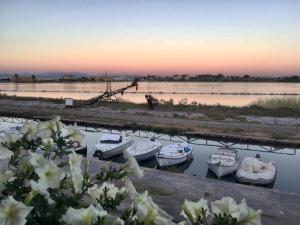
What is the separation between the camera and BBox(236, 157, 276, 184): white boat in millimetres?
14359

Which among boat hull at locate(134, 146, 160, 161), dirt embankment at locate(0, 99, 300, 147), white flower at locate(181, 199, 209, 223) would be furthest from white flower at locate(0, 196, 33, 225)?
dirt embankment at locate(0, 99, 300, 147)

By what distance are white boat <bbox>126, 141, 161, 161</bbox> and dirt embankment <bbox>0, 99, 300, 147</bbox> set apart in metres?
5.37

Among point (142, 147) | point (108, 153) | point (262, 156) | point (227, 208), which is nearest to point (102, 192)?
point (227, 208)

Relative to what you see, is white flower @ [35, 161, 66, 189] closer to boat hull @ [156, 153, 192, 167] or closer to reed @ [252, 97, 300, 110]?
boat hull @ [156, 153, 192, 167]

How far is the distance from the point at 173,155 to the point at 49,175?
16.1m

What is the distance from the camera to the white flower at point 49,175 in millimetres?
1381

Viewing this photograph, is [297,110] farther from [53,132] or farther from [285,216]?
[53,132]

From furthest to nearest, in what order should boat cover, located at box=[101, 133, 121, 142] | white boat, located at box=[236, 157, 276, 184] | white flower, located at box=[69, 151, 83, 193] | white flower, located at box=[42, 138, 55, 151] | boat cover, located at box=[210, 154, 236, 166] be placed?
boat cover, located at box=[101, 133, 121, 142], boat cover, located at box=[210, 154, 236, 166], white boat, located at box=[236, 157, 276, 184], white flower, located at box=[42, 138, 55, 151], white flower, located at box=[69, 151, 83, 193]

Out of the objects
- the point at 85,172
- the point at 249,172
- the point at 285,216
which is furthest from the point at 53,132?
the point at 249,172

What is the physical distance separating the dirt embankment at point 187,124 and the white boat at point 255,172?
20.4 ft

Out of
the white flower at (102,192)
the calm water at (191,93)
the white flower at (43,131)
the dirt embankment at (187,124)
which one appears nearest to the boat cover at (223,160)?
the dirt embankment at (187,124)

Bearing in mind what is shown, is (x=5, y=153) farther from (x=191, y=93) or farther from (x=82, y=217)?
(x=191, y=93)

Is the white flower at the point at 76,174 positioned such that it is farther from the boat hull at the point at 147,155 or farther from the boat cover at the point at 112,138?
the boat cover at the point at 112,138

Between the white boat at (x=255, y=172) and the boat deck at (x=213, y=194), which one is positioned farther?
the white boat at (x=255, y=172)
